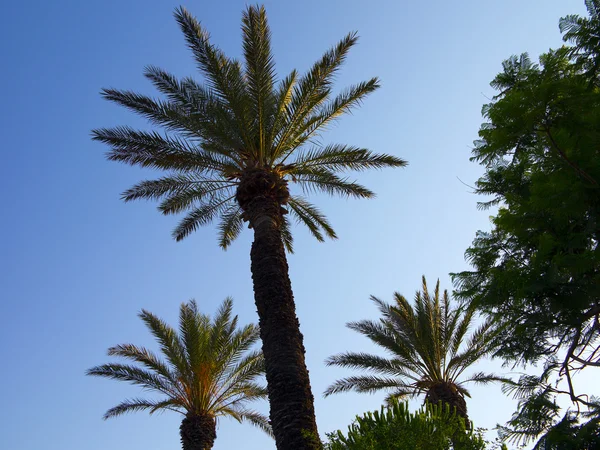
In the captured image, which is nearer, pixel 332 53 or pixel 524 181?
pixel 524 181

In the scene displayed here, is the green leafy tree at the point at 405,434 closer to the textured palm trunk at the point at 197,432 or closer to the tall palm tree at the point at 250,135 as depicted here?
the tall palm tree at the point at 250,135

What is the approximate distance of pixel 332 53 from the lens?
43.3 feet

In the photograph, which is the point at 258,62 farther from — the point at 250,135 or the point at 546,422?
the point at 546,422

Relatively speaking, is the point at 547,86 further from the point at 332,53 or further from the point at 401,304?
the point at 401,304

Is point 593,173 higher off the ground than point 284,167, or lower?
lower

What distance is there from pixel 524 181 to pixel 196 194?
343 inches

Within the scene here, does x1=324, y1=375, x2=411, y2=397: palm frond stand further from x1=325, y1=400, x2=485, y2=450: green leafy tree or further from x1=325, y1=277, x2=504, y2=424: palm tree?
x1=325, y1=400, x2=485, y2=450: green leafy tree

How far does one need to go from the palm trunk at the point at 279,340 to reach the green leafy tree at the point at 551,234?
3.20 m

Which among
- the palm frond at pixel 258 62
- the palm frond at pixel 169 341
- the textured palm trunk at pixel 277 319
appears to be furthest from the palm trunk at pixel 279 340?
the palm frond at pixel 169 341

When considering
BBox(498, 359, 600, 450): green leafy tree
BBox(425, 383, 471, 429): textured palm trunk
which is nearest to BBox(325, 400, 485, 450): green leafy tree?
BBox(498, 359, 600, 450): green leafy tree

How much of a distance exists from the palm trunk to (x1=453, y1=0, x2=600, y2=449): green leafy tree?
10.5 ft

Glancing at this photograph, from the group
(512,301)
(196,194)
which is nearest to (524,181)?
(512,301)

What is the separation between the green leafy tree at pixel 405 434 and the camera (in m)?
6.45

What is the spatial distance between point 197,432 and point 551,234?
14.1 meters
